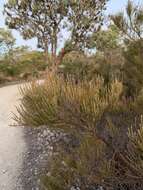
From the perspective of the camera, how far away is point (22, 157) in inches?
314

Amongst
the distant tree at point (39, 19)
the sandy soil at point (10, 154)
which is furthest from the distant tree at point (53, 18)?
the sandy soil at point (10, 154)

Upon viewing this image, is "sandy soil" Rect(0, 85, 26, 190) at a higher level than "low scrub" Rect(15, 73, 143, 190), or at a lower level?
lower

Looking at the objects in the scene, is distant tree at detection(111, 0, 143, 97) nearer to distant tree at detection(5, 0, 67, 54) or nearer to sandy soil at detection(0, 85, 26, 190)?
sandy soil at detection(0, 85, 26, 190)

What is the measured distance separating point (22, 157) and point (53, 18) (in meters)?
19.1

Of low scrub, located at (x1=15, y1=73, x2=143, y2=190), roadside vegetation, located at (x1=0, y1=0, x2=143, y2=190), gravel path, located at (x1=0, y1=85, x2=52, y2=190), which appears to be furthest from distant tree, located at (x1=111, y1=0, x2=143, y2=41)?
gravel path, located at (x1=0, y1=85, x2=52, y2=190)

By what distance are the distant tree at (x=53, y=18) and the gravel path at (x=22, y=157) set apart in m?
16.2

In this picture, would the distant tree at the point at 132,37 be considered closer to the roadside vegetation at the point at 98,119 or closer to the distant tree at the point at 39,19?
the roadside vegetation at the point at 98,119

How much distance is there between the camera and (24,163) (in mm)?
7602

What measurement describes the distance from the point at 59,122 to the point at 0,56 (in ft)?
106

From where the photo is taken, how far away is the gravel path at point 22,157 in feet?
22.1

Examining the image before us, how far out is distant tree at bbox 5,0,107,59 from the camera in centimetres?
2538

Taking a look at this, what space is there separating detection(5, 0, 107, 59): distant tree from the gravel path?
16.2m

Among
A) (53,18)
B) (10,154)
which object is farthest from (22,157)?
(53,18)

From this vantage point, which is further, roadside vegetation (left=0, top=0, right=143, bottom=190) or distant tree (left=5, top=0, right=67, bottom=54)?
distant tree (left=5, top=0, right=67, bottom=54)
